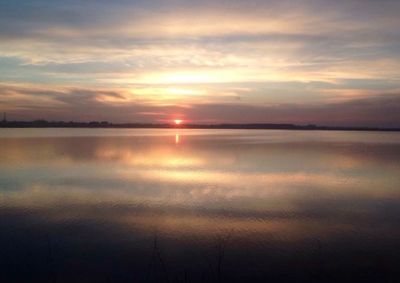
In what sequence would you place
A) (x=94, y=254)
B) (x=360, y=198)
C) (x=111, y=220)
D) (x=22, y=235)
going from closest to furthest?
(x=94, y=254) → (x=22, y=235) → (x=111, y=220) → (x=360, y=198)

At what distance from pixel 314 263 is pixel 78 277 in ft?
11.9

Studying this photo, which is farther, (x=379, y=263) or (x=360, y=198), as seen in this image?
(x=360, y=198)

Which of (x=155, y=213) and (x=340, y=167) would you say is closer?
(x=155, y=213)

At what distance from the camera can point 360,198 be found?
11078 millimetres

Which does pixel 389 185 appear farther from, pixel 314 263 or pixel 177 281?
pixel 177 281

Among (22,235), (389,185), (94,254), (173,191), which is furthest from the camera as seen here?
(389,185)

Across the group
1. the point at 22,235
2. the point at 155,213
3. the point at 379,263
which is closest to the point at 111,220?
the point at 155,213

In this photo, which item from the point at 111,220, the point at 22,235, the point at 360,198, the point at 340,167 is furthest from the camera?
the point at 340,167

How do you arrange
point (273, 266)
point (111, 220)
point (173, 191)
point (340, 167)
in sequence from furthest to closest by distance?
point (340, 167), point (173, 191), point (111, 220), point (273, 266)

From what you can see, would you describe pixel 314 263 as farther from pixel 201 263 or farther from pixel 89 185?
pixel 89 185

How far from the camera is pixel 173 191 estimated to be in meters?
12.0

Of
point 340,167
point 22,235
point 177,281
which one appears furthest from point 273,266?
point 340,167

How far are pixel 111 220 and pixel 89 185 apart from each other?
462cm

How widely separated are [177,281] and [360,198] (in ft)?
24.4
